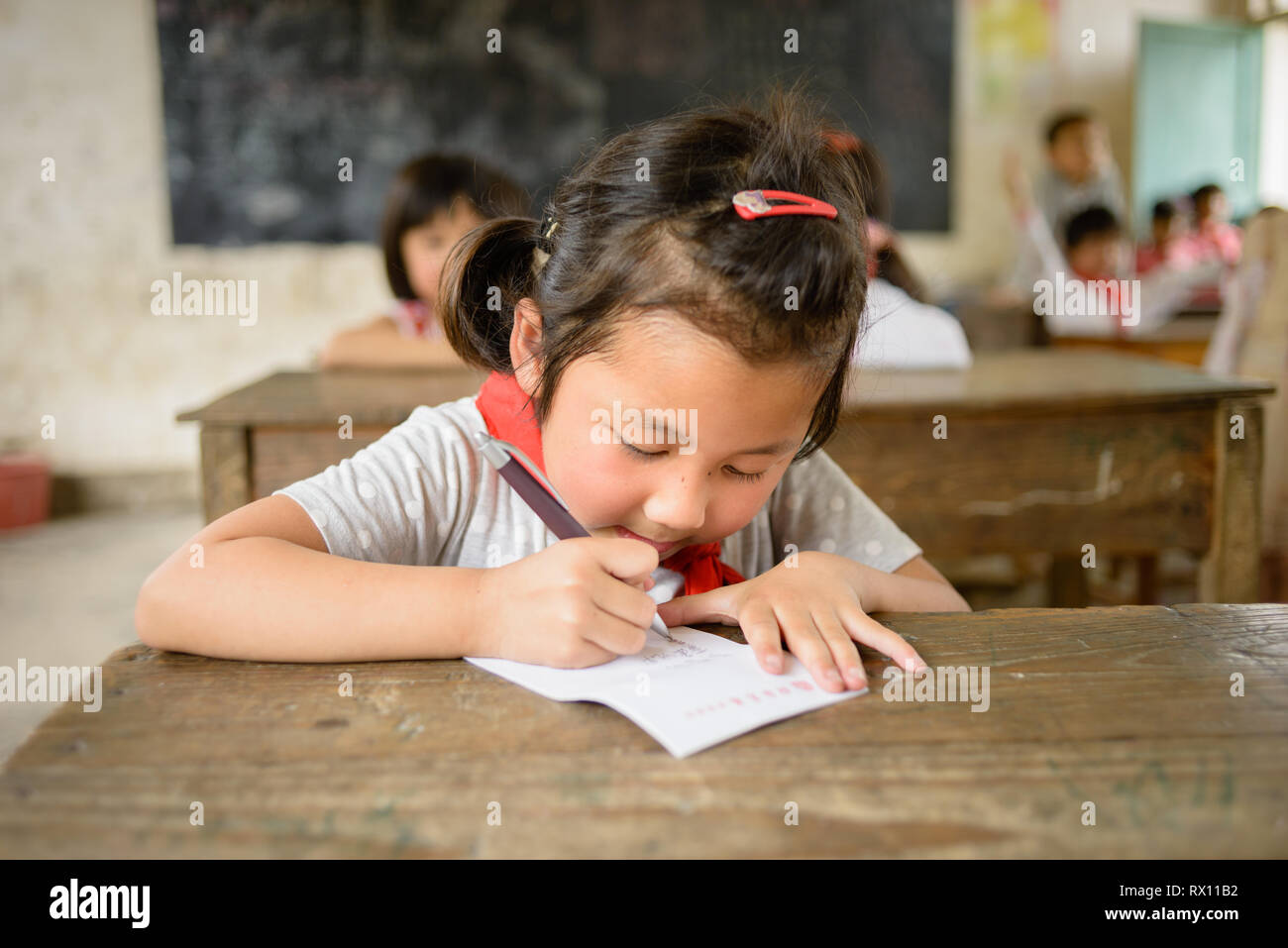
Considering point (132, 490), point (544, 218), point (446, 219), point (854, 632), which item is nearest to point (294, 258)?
point (132, 490)

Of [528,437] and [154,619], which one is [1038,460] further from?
[154,619]

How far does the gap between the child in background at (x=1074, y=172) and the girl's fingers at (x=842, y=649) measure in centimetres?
492

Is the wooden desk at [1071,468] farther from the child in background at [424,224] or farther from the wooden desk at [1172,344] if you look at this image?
the wooden desk at [1172,344]

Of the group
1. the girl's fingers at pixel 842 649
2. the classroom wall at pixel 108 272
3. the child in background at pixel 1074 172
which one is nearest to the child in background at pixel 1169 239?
the child in background at pixel 1074 172

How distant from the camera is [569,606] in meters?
0.67

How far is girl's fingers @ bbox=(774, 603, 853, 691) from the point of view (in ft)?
2.09

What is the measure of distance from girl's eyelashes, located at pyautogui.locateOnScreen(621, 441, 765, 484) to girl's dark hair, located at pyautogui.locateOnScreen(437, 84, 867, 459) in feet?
0.29

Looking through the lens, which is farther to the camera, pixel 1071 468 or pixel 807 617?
pixel 1071 468

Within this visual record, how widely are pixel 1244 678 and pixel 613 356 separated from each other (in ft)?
1.58

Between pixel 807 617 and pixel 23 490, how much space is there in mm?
4426

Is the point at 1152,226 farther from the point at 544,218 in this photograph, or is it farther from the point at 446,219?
the point at 544,218

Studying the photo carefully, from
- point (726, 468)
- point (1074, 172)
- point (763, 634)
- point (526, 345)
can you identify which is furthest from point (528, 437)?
point (1074, 172)

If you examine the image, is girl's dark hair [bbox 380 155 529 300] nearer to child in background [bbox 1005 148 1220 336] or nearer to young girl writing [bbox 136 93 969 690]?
young girl writing [bbox 136 93 969 690]

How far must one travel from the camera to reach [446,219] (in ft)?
8.87
